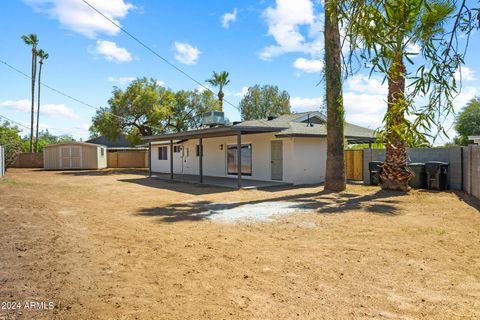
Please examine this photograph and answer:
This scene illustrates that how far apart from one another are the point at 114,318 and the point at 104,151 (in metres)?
34.1

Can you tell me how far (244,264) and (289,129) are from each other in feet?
40.5

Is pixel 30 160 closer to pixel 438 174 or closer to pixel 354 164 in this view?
pixel 354 164

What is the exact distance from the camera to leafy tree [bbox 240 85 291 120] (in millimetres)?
46969

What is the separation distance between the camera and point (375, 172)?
49.0 feet

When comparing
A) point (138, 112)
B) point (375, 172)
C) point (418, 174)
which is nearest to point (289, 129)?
point (375, 172)

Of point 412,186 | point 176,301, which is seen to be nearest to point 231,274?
point 176,301

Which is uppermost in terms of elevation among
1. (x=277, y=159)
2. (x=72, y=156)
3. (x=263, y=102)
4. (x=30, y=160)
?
(x=263, y=102)

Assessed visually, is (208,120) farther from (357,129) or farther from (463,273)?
(463,273)

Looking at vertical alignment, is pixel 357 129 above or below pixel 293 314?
above

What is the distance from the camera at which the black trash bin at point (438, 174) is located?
42.7 feet

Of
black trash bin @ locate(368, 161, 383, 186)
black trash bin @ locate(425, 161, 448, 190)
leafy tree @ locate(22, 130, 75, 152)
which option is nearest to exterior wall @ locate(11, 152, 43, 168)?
leafy tree @ locate(22, 130, 75, 152)

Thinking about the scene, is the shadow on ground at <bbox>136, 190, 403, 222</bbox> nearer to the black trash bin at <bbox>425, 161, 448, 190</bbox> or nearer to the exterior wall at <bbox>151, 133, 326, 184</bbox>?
the black trash bin at <bbox>425, 161, 448, 190</bbox>

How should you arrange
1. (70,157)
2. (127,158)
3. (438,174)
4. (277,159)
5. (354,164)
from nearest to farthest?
(438,174), (277,159), (354,164), (70,157), (127,158)

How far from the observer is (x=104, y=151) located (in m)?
34.9
